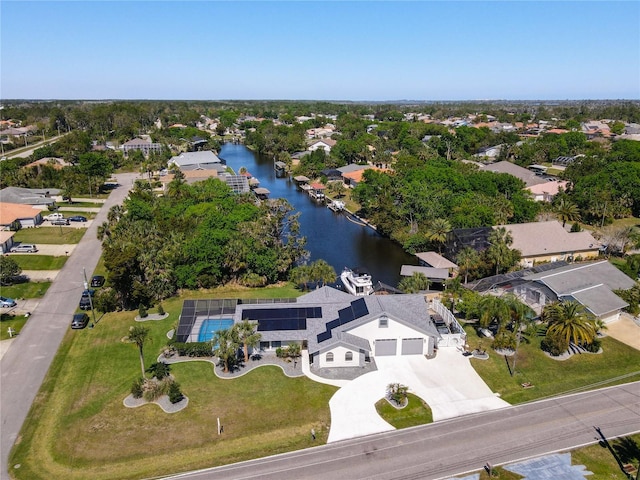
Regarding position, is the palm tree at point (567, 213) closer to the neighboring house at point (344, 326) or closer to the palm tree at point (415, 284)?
the palm tree at point (415, 284)

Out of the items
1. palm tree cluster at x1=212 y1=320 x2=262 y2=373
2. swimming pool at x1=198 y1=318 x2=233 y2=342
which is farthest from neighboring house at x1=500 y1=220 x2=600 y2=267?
palm tree cluster at x1=212 y1=320 x2=262 y2=373

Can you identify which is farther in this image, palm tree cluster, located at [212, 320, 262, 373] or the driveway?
palm tree cluster, located at [212, 320, 262, 373]

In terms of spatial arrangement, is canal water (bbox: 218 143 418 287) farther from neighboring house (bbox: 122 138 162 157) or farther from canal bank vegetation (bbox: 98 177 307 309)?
neighboring house (bbox: 122 138 162 157)

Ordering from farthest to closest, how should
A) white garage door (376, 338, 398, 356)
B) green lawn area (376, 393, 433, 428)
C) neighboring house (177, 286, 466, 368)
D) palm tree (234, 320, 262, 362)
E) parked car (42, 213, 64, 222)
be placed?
parked car (42, 213, 64, 222)
white garage door (376, 338, 398, 356)
neighboring house (177, 286, 466, 368)
palm tree (234, 320, 262, 362)
green lawn area (376, 393, 433, 428)

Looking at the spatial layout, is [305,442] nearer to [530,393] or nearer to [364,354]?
[364,354]

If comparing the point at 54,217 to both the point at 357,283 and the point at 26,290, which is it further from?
the point at 357,283

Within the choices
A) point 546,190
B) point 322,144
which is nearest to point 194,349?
point 546,190

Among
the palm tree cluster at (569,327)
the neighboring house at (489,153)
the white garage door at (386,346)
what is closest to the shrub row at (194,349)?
the white garage door at (386,346)
